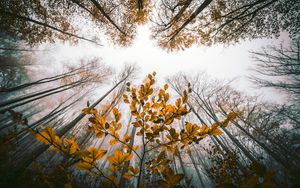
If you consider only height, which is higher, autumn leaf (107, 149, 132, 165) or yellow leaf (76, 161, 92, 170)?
autumn leaf (107, 149, 132, 165)

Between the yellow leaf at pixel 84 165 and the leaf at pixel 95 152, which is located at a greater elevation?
the leaf at pixel 95 152

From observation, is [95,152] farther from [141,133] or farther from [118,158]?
[141,133]

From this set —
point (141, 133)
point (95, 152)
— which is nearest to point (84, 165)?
point (95, 152)

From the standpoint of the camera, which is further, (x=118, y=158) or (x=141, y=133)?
(x=141, y=133)

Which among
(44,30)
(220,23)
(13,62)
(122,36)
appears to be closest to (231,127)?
(220,23)

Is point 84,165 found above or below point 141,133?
below

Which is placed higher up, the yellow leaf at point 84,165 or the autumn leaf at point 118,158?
the autumn leaf at point 118,158

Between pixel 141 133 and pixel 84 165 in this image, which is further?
pixel 141 133

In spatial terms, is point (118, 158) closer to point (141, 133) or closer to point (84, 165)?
point (84, 165)

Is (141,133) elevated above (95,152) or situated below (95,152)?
above

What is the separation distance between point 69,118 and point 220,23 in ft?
50.4

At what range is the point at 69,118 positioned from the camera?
14781mm

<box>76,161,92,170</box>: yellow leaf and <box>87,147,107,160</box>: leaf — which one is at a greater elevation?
<box>87,147,107,160</box>: leaf

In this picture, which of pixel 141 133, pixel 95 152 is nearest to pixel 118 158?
pixel 95 152
